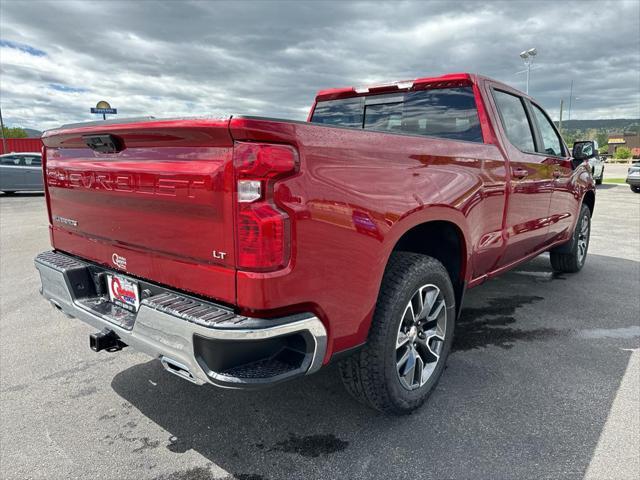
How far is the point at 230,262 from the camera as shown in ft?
6.08

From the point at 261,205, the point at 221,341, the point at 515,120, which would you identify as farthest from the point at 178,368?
the point at 515,120

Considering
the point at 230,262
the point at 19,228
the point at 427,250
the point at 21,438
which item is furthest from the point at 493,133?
the point at 19,228

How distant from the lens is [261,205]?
176cm

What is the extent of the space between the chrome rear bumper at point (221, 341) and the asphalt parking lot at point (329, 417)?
1.93ft

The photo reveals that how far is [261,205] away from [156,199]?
23.5 inches

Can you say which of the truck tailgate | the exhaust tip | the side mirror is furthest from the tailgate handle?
the side mirror

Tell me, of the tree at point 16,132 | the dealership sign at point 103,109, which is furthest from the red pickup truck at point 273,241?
the tree at point 16,132

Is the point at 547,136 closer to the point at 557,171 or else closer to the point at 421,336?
the point at 557,171

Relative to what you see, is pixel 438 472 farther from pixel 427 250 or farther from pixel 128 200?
pixel 128 200

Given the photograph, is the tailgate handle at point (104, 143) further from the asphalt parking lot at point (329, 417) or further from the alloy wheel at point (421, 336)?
the alloy wheel at point (421, 336)

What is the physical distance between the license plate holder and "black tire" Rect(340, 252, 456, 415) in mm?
1079

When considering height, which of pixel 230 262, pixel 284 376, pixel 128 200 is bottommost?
pixel 284 376

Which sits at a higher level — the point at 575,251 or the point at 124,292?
the point at 124,292

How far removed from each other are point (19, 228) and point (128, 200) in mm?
8139
